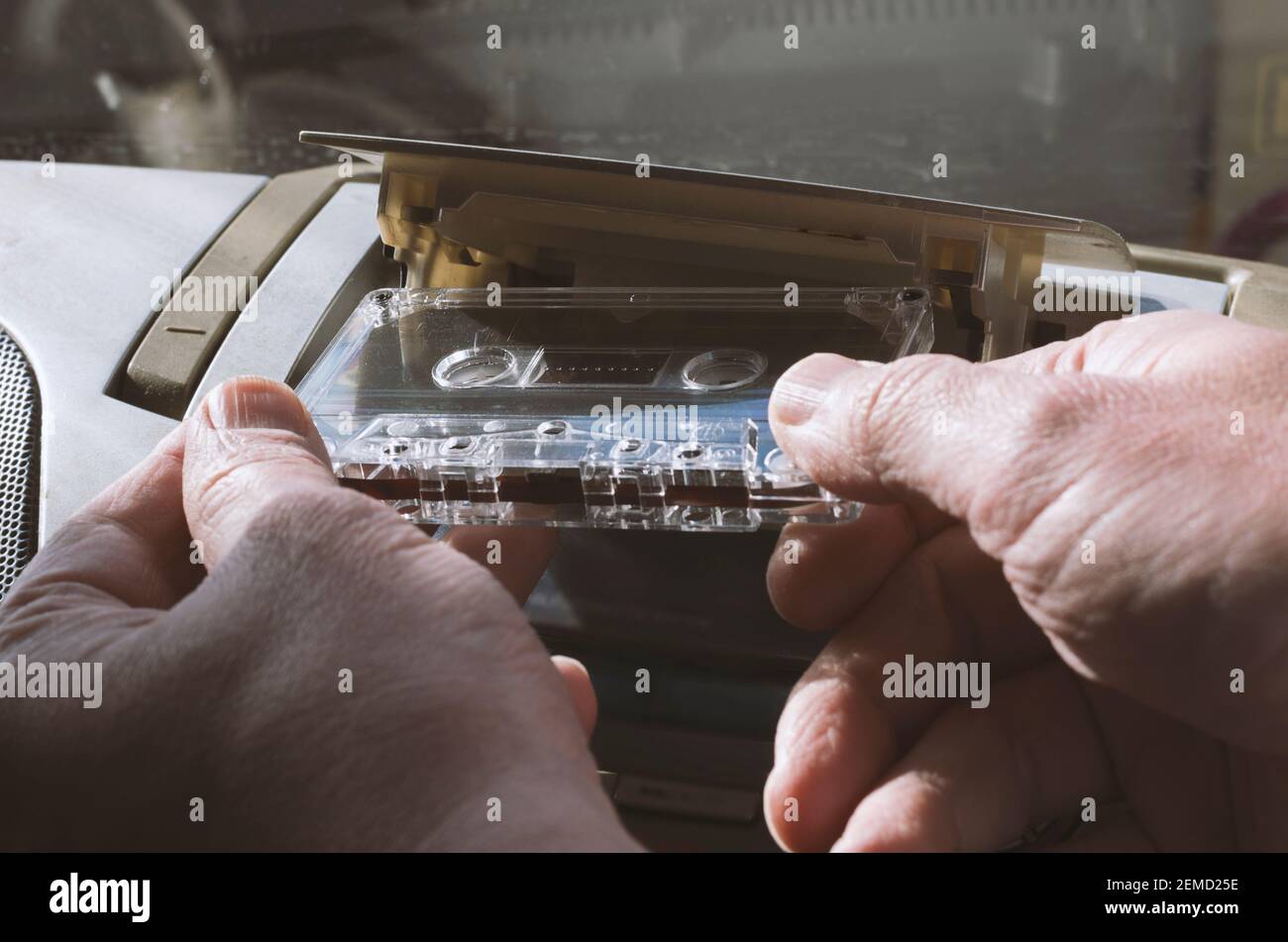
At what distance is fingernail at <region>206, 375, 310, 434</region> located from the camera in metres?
0.83

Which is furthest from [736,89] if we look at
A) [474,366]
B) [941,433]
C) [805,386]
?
[941,433]

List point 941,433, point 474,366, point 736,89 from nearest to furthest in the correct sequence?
point 941,433, point 474,366, point 736,89

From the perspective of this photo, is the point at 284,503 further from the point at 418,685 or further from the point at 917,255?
the point at 917,255

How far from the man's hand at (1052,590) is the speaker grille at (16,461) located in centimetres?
59

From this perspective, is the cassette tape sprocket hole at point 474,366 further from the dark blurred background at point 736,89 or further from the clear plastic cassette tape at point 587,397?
the dark blurred background at point 736,89

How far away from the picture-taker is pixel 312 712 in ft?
2.02

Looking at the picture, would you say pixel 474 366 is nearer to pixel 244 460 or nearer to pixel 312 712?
pixel 244 460

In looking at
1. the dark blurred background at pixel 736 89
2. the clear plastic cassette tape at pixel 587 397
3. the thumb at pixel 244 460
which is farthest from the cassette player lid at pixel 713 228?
the dark blurred background at pixel 736 89

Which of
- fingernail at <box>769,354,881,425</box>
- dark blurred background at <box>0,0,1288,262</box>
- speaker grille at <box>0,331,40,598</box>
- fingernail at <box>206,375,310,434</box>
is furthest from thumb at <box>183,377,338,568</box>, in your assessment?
dark blurred background at <box>0,0,1288,262</box>

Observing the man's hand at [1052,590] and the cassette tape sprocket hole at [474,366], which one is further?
the cassette tape sprocket hole at [474,366]

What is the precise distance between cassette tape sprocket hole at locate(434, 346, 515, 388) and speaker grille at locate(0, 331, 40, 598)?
341 mm

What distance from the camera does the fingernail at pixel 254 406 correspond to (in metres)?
0.83

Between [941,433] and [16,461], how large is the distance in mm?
742

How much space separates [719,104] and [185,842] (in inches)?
78.9
